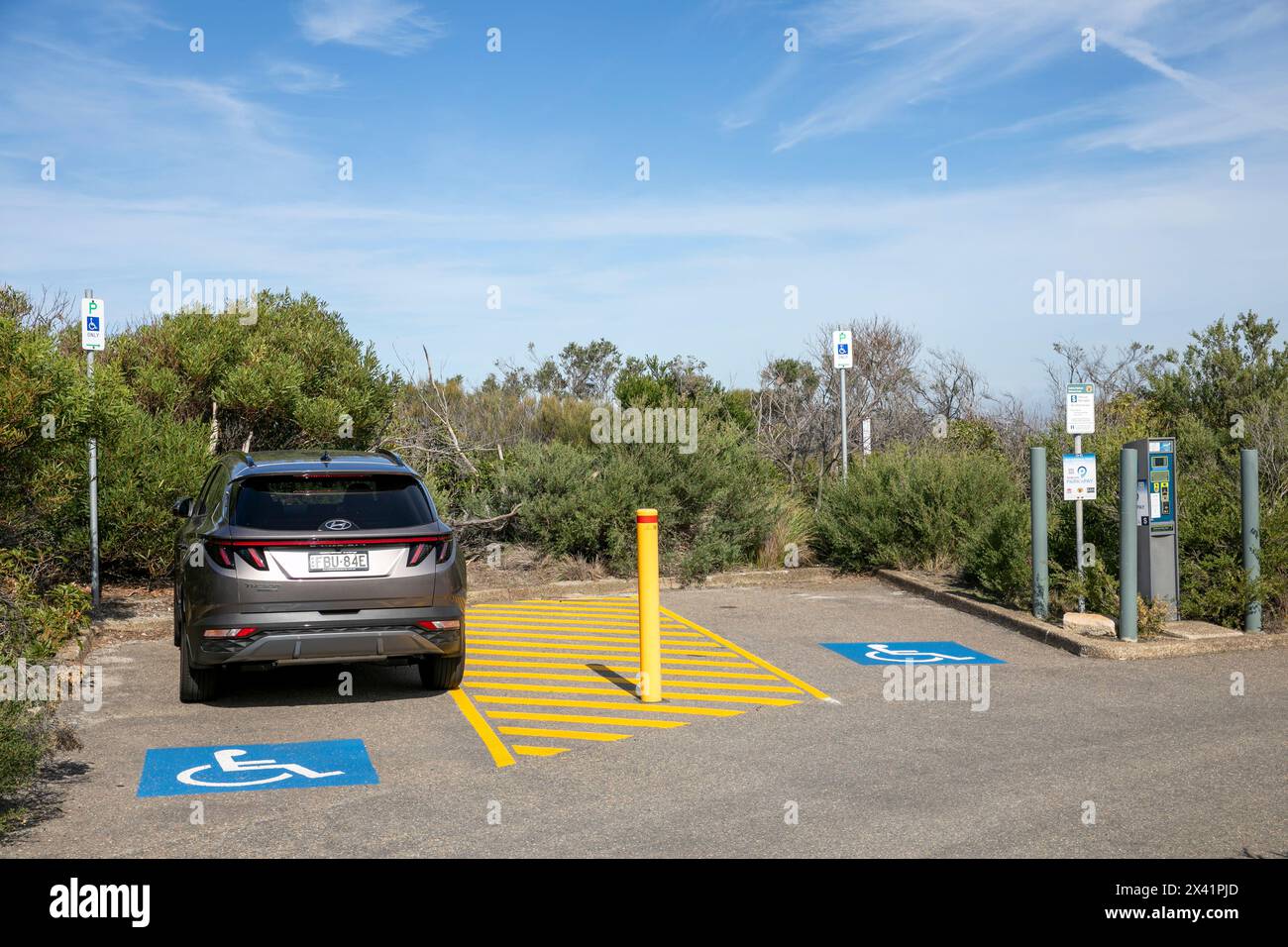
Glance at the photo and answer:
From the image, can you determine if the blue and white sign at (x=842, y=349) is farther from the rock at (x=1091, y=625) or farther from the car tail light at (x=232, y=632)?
the car tail light at (x=232, y=632)

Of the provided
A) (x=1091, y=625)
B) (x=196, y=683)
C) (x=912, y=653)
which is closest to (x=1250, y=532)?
(x=1091, y=625)

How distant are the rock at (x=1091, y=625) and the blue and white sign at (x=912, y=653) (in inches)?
38.6

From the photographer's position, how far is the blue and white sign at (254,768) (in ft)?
21.1

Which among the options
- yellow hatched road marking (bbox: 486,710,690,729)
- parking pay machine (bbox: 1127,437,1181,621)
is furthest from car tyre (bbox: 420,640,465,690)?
parking pay machine (bbox: 1127,437,1181,621)

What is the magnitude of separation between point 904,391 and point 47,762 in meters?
21.7

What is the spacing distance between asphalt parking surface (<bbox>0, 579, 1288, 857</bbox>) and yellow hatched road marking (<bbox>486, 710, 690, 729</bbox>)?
7 centimetres

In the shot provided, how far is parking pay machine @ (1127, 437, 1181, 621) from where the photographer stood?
11062 mm

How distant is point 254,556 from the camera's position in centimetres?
785

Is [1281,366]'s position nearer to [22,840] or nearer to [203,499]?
[203,499]

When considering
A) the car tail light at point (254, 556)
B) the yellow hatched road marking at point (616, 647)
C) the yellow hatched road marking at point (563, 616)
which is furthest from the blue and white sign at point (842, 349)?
the car tail light at point (254, 556)

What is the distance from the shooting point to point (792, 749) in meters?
7.21

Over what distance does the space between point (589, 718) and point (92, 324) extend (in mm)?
6866

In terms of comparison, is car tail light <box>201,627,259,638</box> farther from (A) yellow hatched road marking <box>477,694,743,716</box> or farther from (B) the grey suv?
(A) yellow hatched road marking <box>477,694,743,716</box>
